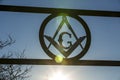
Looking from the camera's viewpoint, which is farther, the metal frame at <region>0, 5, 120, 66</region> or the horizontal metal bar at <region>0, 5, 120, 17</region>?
the horizontal metal bar at <region>0, 5, 120, 17</region>

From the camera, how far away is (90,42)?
619cm

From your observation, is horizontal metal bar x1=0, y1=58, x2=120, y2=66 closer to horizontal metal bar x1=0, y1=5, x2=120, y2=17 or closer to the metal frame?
the metal frame

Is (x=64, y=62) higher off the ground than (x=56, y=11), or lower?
lower

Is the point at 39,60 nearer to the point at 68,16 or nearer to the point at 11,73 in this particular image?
the point at 68,16

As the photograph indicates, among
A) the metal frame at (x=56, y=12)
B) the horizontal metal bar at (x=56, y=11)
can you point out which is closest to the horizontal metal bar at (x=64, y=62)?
the metal frame at (x=56, y=12)

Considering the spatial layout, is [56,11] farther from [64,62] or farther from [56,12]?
[64,62]

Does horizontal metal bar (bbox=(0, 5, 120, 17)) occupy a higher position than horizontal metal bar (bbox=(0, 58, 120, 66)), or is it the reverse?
horizontal metal bar (bbox=(0, 5, 120, 17))

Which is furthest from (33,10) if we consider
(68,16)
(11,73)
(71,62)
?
(11,73)

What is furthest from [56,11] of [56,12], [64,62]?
[64,62]

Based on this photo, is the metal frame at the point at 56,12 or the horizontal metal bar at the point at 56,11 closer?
the metal frame at the point at 56,12

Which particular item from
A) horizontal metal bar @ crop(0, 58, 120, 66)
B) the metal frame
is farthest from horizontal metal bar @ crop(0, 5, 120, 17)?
horizontal metal bar @ crop(0, 58, 120, 66)

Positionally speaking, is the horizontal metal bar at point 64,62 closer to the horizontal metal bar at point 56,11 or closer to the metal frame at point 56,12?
the metal frame at point 56,12

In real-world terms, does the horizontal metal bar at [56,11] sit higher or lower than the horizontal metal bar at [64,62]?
higher

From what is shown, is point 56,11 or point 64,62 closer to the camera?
point 64,62
